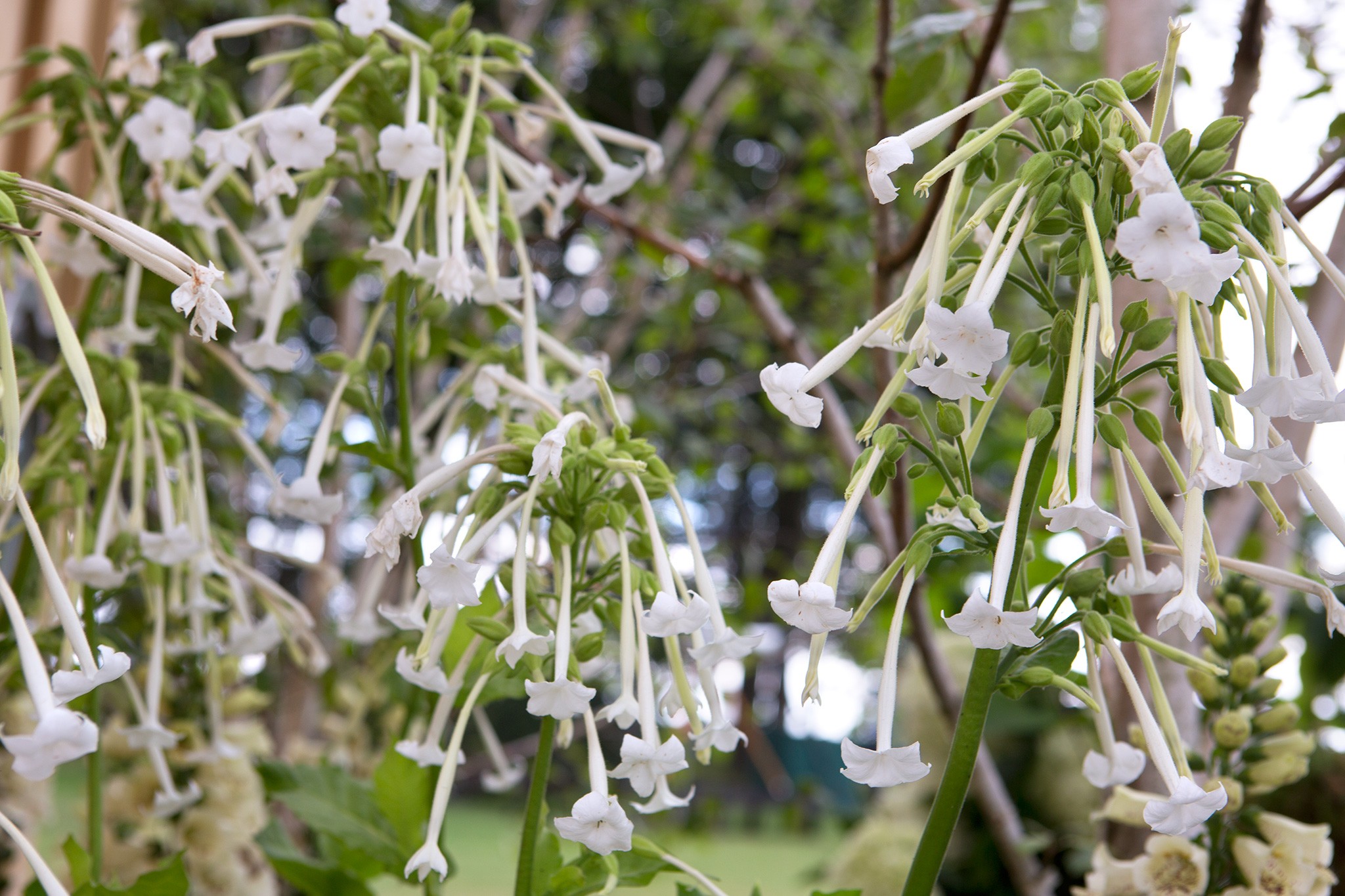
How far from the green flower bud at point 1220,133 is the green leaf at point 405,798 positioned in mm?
391

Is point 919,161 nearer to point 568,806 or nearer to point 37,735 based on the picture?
point 568,806

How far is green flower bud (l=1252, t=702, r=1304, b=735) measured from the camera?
487mm

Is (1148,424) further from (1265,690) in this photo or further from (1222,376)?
(1265,690)

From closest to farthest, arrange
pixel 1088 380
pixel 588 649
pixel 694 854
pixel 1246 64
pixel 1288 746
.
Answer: pixel 1088 380
pixel 588 649
pixel 1288 746
pixel 1246 64
pixel 694 854

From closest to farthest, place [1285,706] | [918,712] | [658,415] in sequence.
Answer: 1. [1285,706]
2. [918,712]
3. [658,415]

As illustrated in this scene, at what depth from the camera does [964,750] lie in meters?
0.34

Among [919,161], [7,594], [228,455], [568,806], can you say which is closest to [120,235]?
[7,594]

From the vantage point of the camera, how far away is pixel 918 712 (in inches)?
34.9

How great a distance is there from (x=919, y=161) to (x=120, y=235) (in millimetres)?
1516

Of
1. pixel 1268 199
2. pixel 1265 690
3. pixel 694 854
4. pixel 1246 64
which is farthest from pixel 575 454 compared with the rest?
pixel 694 854

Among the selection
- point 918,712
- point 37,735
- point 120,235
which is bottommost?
point 918,712

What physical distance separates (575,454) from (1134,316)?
0.63 ft

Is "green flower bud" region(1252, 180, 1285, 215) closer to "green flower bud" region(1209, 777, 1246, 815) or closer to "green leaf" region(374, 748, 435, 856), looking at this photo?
"green flower bud" region(1209, 777, 1246, 815)

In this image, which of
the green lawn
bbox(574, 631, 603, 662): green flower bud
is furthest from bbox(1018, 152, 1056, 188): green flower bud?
the green lawn
